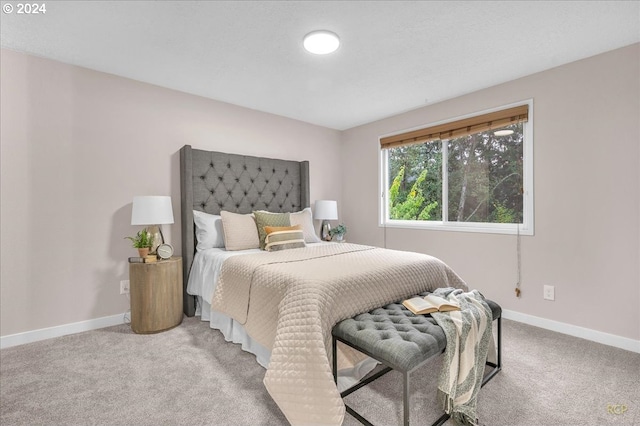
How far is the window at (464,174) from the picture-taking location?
2.86 meters

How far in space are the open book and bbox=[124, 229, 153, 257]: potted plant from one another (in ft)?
7.06

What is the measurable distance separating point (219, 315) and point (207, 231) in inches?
32.9

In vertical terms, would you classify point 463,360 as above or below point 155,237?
below

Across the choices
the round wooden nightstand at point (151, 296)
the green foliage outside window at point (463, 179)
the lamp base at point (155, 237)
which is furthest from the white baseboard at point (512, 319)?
the green foliage outside window at point (463, 179)

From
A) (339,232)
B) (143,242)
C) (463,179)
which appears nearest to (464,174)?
(463,179)

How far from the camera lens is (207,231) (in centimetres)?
296

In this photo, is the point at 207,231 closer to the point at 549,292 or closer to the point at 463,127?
the point at 463,127

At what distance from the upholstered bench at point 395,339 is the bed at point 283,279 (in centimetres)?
8

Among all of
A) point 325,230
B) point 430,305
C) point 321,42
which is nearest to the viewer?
point 430,305

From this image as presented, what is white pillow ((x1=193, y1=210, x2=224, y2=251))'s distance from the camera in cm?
295

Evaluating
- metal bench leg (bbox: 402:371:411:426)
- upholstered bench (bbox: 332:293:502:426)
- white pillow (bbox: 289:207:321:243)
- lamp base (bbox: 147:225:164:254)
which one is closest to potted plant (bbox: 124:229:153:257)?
lamp base (bbox: 147:225:164:254)

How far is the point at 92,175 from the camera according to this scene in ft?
8.59

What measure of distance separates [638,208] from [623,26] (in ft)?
4.18

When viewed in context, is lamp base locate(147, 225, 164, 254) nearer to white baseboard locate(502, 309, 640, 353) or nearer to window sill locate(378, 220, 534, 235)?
window sill locate(378, 220, 534, 235)
